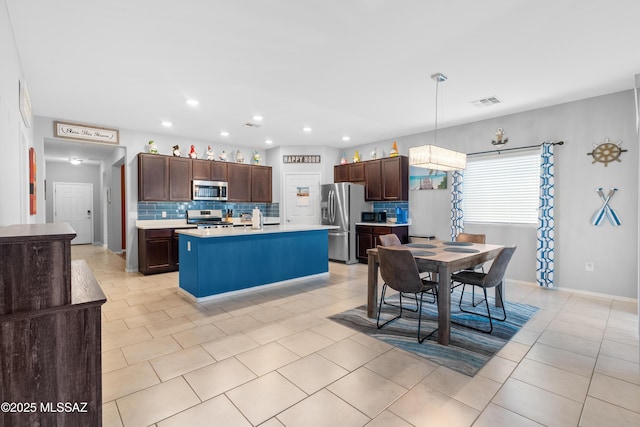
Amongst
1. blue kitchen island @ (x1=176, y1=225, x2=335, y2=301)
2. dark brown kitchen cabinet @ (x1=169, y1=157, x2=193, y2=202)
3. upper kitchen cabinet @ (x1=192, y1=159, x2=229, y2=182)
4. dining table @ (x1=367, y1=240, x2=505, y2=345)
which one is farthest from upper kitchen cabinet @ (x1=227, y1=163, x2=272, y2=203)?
dining table @ (x1=367, y1=240, x2=505, y2=345)

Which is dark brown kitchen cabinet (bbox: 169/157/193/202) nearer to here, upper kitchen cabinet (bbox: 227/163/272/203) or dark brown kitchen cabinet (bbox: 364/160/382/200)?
upper kitchen cabinet (bbox: 227/163/272/203)

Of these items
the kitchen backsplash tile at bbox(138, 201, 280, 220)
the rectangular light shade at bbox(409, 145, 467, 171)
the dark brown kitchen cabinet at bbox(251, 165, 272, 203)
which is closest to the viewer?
the rectangular light shade at bbox(409, 145, 467, 171)

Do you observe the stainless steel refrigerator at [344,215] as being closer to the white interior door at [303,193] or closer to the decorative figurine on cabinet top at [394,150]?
the white interior door at [303,193]

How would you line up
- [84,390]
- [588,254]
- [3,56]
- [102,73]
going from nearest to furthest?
[84,390], [3,56], [102,73], [588,254]

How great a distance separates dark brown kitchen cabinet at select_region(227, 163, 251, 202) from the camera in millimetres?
6926

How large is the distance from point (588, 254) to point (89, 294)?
18.2ft

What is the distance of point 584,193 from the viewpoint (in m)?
4.30

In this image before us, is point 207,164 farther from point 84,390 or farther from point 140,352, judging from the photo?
point 84,390

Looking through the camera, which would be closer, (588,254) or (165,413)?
(165,413)

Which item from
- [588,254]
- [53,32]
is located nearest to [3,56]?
[53,32]

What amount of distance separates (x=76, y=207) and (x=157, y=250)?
6347mm

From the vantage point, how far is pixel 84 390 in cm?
132

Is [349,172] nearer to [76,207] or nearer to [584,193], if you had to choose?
[584,193]

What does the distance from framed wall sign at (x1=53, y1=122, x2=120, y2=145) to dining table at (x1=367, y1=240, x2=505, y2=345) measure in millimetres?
5190
